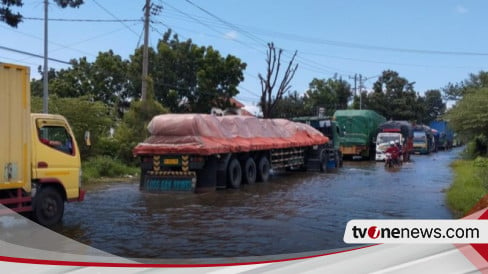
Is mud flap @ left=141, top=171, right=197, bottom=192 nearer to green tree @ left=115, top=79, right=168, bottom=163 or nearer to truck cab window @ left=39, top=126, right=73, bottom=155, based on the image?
truck cab window @ left=39, top=126, right=73, bottom=155

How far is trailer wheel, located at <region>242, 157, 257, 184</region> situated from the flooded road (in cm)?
62

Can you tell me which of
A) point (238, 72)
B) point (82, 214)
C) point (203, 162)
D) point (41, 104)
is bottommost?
point (82, 214)

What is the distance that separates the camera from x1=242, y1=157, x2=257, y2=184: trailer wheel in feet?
51.3

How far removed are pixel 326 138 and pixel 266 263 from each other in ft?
64.5

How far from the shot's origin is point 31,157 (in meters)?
8.33

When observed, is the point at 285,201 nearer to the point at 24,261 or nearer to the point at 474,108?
the point at 24,261

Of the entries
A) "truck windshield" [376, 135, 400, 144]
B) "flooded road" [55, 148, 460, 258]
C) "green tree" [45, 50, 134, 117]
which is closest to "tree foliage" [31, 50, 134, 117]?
"green tree" [45, 50, 134, 117]

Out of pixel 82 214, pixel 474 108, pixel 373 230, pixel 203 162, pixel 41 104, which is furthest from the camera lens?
pixel 474 108

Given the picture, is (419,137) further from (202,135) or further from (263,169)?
(202,135)

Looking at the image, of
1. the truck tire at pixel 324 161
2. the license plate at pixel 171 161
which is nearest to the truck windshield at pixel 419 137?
the truck tire at pixel 324 161

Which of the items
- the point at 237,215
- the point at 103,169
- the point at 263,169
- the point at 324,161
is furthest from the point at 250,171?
the point at 324,161

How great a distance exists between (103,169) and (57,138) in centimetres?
843

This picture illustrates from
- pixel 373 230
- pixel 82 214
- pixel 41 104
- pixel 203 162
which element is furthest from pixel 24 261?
pixel 41 104

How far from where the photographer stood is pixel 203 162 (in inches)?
522
